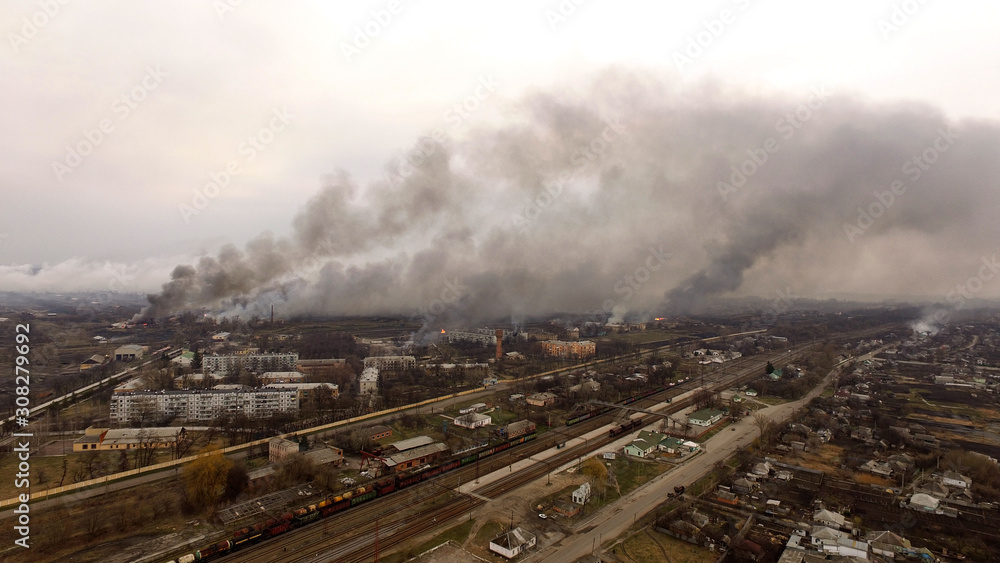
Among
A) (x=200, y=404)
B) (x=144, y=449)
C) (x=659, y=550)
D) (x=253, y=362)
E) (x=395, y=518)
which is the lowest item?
(x=659, y=550)

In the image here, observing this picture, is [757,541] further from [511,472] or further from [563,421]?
[563,421]

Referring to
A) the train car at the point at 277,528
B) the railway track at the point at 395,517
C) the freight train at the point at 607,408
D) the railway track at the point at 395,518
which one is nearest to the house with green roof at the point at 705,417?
the freight train at the point at 607,408

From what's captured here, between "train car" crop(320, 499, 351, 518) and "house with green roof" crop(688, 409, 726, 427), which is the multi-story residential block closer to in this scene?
"house with green roof" crop(688, 409, 726, 427)

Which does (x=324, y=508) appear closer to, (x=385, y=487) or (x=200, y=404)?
(x=385, y=487)

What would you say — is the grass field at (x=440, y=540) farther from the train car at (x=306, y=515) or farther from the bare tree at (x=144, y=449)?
the bare tree at (x=144, y=449)

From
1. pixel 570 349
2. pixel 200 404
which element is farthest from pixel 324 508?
pixel 570 349
